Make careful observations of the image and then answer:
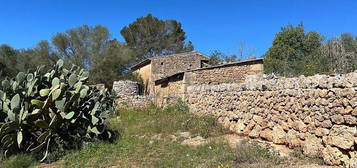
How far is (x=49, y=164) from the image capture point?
22.4 ft

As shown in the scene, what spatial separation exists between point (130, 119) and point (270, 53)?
22038mm

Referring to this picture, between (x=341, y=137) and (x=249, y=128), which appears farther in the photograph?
(x=249, y=128)

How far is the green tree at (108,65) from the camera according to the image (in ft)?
84.0

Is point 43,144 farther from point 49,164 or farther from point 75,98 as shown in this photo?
point 75,98

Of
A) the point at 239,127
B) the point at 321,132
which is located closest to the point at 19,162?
the point at 239,127

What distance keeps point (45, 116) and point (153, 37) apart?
1187 inches

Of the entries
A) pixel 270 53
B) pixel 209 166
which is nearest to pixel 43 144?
pixel 209 166

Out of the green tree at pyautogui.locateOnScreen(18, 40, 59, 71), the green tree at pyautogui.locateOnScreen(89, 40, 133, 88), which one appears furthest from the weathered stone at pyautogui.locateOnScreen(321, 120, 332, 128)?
the green tree at pyautogui.locateOnScreen(18, 40, 59, 71)

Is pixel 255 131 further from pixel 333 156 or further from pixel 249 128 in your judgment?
pixel 333 156

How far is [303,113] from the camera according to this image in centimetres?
629

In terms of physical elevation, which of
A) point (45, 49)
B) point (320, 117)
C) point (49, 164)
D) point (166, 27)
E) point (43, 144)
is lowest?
point (49, 164)

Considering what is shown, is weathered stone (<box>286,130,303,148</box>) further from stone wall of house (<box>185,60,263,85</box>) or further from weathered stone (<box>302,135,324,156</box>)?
stone wall of house (<box>185,60,263,85</box>)

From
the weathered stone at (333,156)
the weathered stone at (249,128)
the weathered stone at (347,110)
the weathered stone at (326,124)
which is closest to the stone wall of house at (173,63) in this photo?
the weathered stone at (249,128)

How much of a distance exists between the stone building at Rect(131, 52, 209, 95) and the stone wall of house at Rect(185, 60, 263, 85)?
7258mm
